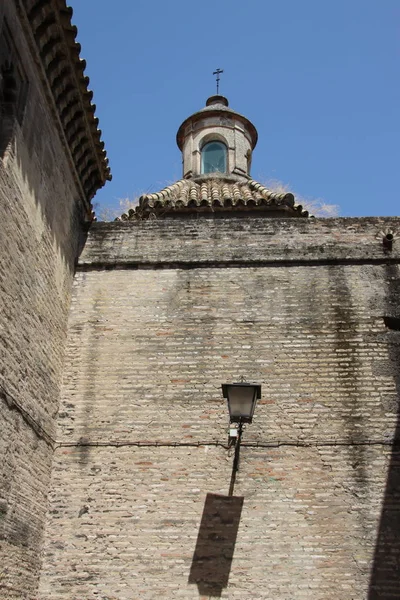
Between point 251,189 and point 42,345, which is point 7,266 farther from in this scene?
point 251,189

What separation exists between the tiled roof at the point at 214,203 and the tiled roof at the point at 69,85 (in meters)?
2.85

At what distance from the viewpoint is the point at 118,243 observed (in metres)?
9.12

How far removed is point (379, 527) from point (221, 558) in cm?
173

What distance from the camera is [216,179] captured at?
49.0ft

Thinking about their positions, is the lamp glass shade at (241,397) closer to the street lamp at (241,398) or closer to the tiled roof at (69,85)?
the street lamp at (241,398)

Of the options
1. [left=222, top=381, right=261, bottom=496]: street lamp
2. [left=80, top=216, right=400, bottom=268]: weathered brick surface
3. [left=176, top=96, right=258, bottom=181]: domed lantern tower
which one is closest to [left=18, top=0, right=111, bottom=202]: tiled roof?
[left=80, top=216, right=400, bottom=268]: weathered brick surface

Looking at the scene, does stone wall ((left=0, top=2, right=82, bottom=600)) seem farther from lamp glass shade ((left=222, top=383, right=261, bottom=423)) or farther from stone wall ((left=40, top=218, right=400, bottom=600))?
lamp glass shade ((left=222, top=383, right=261, bottom=423))

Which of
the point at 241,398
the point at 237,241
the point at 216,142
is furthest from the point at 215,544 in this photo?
the point at 216,142

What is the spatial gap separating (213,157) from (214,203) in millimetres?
4069

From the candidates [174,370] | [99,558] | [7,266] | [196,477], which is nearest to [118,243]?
[174,370]

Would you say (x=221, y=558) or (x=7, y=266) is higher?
(x=7, y=266)

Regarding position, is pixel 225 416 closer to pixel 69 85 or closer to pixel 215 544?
pixel 215 544

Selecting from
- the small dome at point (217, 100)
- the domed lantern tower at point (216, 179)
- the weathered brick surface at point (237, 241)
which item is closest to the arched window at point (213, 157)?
the domed lantern tower at point (216, 179)

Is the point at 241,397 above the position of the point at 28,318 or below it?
below
